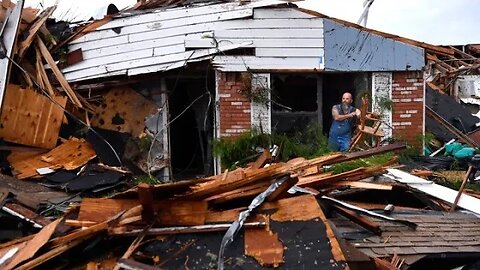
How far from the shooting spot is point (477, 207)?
688 cm

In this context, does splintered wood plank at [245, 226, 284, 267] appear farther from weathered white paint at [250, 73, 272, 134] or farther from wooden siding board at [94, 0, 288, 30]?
wooden siding board at [94, 0, 288, 30]

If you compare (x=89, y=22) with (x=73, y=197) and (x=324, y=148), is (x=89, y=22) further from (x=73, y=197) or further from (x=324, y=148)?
(x=324, y=148)

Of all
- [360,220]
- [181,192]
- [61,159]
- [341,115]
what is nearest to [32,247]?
[181,192]

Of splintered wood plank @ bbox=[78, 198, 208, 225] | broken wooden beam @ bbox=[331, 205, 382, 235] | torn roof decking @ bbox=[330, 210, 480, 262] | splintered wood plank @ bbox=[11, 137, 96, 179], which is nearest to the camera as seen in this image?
splintered wood plank @ bbox=[78, 198, 208, 225]

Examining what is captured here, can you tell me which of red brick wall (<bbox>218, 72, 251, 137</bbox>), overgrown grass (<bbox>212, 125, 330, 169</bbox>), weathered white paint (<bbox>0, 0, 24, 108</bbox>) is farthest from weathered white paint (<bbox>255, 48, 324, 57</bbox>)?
weathered white paint (<bbox>0, 0, 24, 108</bbox>)

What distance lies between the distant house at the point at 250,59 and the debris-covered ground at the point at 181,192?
26cm

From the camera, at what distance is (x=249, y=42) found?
10.6m

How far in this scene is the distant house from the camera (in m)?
10.6

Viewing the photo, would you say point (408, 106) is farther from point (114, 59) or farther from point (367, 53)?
point (114, 59)

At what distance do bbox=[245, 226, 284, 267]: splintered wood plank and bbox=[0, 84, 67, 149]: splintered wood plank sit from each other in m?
6.51

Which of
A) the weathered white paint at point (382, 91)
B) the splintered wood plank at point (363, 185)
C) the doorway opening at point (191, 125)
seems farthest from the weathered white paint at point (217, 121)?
the splintered wood plank at point (363, 185)

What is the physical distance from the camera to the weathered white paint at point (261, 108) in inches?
418

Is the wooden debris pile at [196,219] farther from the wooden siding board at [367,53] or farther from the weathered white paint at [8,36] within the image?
the wooden siding board at [367,53]

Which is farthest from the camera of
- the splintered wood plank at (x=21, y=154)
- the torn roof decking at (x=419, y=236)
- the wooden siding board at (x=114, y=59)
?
the wooden siding board at (x=114, y=59)
